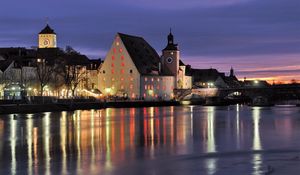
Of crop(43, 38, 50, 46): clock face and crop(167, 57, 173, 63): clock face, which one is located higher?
crop(43, 38, 50, 46): clock face

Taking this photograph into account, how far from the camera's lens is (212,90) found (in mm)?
147625

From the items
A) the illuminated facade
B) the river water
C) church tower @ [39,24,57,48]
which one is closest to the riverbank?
the illuminated facade

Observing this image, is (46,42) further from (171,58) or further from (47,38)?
(171,58)

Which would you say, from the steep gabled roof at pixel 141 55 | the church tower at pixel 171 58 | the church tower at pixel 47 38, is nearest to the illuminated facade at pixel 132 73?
the steep gabled roof at pixel 141 55

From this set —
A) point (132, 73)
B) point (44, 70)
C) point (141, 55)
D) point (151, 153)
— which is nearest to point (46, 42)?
point (141, 55)

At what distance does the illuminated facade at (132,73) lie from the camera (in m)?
140

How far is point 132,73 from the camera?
457 ft

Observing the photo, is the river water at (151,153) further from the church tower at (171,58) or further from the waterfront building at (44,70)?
the church tower at (171,58)

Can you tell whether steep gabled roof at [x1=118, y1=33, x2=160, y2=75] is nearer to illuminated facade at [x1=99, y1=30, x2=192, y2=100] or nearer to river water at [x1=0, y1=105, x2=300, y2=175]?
illuminated facade at [x1=99, y1=30, x2=192, y2=100]

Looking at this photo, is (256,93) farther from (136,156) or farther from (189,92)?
(136,156)

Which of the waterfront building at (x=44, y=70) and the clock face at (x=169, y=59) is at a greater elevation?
the clock face at (x=169, y=59)

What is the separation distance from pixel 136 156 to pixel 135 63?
111169 millimetres

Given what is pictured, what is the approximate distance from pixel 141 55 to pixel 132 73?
23.1 feet

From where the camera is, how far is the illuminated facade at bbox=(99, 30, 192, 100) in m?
140
